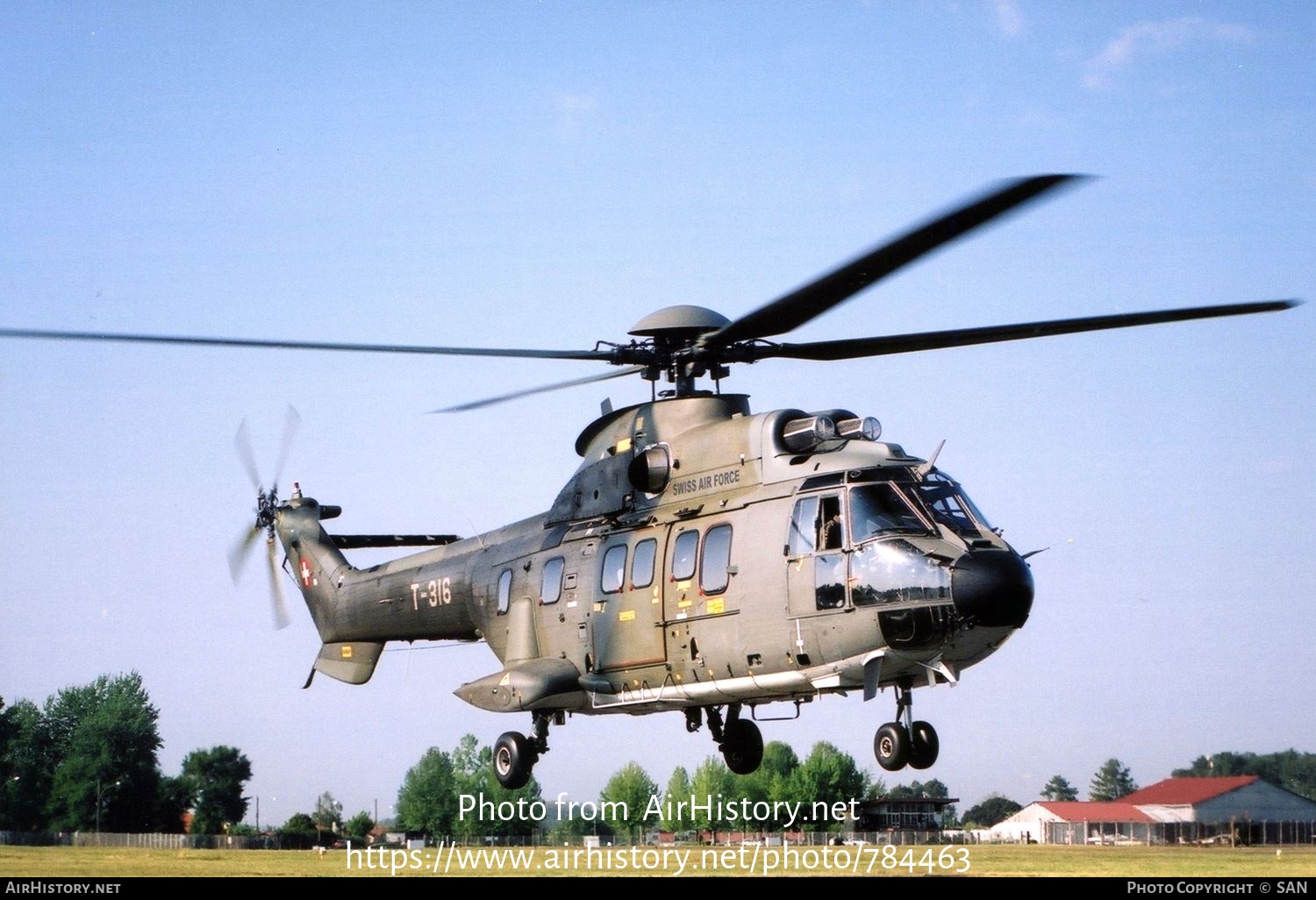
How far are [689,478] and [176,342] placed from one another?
7004mm

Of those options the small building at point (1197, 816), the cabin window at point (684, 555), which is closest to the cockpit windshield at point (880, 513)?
the cabin window at point (684, 555)

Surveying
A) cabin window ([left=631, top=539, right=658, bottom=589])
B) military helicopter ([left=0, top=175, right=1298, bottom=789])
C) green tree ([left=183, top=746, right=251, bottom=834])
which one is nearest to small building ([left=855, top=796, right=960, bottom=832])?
green tree ([left=183, top=746, right=251, bottom=834])

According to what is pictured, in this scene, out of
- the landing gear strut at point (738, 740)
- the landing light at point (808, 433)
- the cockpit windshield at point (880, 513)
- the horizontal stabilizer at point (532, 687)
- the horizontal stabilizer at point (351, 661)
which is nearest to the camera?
the cockpit windshield at point (880, 513)

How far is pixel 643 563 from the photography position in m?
19.7

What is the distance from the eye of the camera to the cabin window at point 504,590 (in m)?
22.2

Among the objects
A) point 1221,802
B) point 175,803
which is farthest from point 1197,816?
point 175,803

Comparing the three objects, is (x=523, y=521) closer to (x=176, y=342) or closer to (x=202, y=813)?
(x=176, y=342)

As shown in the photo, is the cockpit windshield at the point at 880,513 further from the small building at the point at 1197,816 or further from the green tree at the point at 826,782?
the green tree at the point at 826,782

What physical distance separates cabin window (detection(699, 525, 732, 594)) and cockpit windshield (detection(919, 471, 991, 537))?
2676mm

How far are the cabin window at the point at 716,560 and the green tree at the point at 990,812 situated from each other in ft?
136

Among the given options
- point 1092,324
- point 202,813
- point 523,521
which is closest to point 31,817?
point 202,813

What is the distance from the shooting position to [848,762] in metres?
59.1

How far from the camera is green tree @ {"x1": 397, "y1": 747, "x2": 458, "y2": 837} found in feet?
173

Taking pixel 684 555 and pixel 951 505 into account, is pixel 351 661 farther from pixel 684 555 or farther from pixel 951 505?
pixel 951 505
